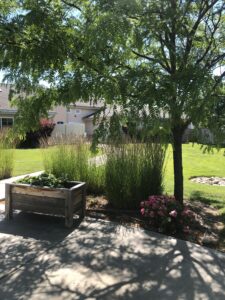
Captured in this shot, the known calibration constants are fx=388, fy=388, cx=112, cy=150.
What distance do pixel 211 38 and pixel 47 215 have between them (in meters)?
4.14

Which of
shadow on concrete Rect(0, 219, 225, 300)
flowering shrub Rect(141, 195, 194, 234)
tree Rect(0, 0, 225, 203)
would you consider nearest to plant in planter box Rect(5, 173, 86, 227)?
shadow on concrete Rect(0, 219, 225, 300)

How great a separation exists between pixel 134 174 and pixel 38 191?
1907 millimetres

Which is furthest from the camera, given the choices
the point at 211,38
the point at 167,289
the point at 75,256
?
the point at 211,38

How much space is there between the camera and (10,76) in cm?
567

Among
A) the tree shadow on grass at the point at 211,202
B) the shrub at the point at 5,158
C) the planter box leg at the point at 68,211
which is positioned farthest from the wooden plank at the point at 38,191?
the shrub at the point at 5,158

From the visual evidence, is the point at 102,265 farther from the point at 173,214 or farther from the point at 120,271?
the point at 173,214

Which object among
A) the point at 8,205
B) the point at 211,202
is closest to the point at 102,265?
the point at 8,205

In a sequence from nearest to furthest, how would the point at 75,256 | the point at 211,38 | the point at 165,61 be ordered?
the point at 75,256, the point at 165,61, the point at 211,38

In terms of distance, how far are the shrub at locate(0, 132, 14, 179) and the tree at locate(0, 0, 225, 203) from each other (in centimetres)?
545

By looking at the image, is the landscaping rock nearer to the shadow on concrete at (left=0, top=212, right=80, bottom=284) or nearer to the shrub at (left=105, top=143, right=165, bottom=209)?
the shrub at (left=105, top=143, right=165, bottom=209)

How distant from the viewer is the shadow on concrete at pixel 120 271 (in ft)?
13.0

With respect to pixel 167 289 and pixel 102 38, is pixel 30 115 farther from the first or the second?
pixel 167 289

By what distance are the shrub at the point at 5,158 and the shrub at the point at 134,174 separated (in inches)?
187

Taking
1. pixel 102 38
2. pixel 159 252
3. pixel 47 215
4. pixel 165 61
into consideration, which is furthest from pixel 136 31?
pixel 47 215
